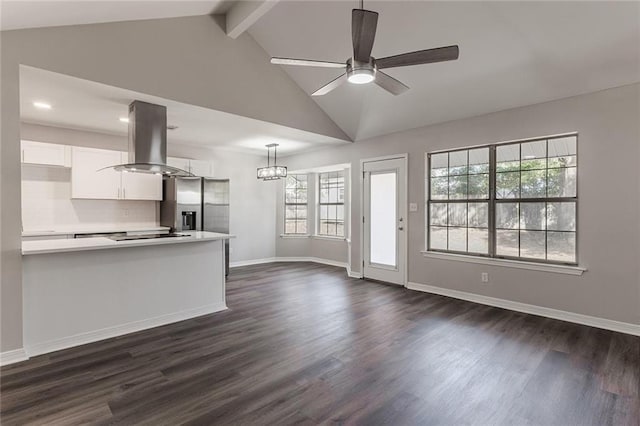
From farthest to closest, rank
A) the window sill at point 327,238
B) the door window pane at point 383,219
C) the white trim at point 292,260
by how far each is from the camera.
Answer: the window sill at point 327,238
the white trim at point 292,260
the door window pane at point 383,219

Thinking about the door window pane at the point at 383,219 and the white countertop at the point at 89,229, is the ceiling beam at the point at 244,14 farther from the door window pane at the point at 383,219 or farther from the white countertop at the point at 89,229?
the white countertop at the point at 89,229

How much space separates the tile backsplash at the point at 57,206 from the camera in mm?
4730

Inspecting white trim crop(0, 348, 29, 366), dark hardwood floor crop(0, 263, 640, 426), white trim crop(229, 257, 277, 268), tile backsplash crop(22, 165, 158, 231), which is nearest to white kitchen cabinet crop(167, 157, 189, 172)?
tile backsplash crop(22, 165, 158, 231)

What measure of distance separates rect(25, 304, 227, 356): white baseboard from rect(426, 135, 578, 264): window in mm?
3540

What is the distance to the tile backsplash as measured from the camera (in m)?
4.73

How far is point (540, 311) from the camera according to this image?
12.9 feet

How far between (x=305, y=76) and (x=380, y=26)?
1.40 m

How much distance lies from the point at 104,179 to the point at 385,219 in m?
4.77

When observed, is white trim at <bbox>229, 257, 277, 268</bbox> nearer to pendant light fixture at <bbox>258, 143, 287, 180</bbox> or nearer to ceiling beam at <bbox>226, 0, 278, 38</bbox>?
pendant light fixture at <bbox>258, 143, 287, 180</bbox>

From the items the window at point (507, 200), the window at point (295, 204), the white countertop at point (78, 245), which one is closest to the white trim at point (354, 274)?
the window at point (507, 200)

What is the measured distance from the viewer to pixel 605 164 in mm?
3520

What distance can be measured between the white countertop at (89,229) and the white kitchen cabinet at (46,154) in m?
1.00

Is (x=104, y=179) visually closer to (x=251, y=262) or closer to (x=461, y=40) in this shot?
(x=251, y=262)

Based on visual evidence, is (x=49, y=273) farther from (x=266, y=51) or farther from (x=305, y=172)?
(x=305, y=172)
